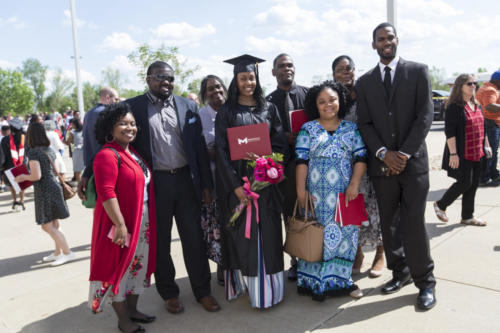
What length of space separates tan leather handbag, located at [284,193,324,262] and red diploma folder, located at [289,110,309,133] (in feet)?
2.28

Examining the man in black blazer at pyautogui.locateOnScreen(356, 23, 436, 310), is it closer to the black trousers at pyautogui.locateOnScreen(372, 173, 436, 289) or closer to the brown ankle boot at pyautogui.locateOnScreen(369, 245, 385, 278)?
the black trousers at pyautogui.locateOnScreen(372, 173, 436, 289)

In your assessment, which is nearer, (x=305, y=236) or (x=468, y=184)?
(x=305, y=236)

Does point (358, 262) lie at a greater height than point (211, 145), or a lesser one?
lesser

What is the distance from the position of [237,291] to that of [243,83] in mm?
1863

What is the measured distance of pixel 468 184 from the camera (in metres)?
5.16

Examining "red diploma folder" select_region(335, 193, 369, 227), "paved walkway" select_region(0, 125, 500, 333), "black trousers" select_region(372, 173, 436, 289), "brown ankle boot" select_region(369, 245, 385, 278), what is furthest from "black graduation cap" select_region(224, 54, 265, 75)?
"brown ankle boot" select_region(369, 245, 385, 278)

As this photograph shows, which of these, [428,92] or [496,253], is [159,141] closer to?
[428,92]

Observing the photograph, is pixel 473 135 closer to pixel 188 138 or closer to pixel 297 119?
pixel 297 119

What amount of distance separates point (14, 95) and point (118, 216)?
74179 mm

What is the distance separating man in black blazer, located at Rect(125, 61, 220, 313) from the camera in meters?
3.34

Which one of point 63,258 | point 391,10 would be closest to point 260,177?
point 63,258

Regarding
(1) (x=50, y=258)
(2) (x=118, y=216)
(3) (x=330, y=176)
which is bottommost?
(1) (x=50, y=258)

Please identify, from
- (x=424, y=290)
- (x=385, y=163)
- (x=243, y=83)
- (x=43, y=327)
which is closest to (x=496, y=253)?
(x=424, y=290)

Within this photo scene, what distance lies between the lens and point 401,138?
10.5 ft
